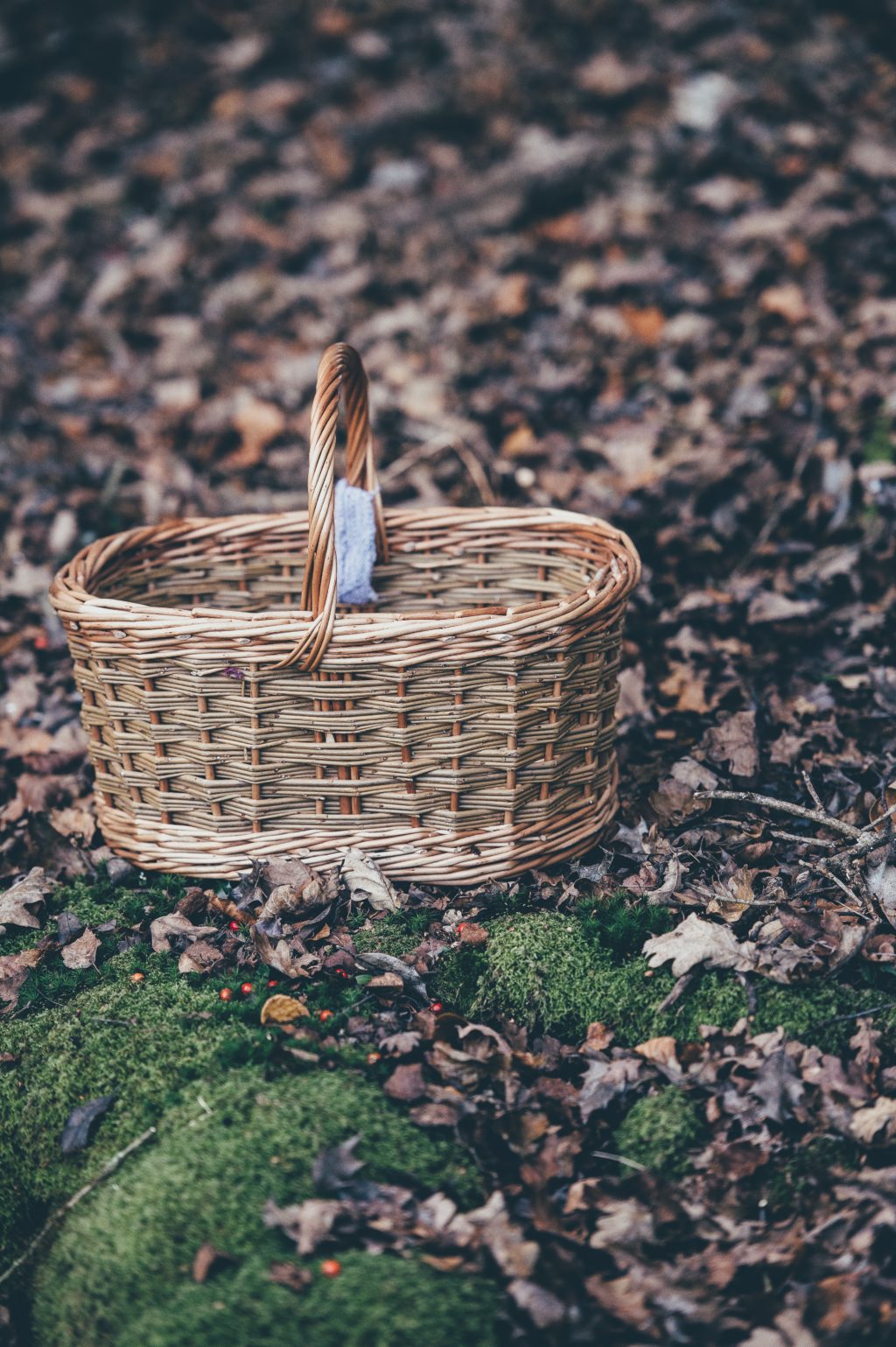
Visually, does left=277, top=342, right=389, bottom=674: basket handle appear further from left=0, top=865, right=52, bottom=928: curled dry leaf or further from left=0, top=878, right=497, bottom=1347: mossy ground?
left=0, top=865, right=52, bottom=928: curled dry leaf

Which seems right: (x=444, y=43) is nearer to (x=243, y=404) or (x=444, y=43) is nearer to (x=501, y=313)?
(x=501, y=313)

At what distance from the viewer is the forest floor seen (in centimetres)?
192

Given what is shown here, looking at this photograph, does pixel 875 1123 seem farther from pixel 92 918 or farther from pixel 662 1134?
pixel 92 918

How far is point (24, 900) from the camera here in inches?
109

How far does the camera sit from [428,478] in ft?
15.3

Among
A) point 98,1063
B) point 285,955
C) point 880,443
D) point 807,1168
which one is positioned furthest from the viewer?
point 880,443

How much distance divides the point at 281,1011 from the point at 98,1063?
0.39 meters

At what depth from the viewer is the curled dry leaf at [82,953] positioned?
8.45 ft

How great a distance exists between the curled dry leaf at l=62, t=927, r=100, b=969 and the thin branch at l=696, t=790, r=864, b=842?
1.59 metres

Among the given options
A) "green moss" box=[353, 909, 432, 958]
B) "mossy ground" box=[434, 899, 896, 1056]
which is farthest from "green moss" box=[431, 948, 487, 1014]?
"green moss" box=[353, 909, 432, 958]

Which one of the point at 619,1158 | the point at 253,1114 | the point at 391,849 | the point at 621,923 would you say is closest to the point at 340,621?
the point at 391,849

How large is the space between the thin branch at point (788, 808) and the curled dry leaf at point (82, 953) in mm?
1587

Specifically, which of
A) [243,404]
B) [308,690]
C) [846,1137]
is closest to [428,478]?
[243,404]

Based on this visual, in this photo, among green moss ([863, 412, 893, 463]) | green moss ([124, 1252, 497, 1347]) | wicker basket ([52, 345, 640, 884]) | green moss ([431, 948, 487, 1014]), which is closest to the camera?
green moss ([124, 1252, 497, 1347])
